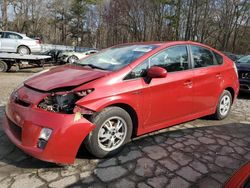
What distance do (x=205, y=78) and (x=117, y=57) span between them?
158cm

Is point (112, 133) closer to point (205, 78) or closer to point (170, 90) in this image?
point (170, 90)

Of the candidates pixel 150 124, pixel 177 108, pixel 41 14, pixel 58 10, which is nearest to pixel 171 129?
pixel 177 108

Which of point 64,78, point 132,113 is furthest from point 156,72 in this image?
point 64,78

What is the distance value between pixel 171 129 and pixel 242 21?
40630 millimetres

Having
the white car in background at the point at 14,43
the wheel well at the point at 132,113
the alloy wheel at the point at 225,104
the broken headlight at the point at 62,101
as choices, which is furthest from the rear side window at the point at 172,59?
the white car in background at the point at 14,43

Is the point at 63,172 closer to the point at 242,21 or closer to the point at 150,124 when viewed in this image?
the point at 150,124

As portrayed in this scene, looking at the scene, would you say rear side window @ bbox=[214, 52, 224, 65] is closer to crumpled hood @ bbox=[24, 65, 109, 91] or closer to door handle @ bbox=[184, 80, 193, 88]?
door handle @ bbox=[184, 80, 193, 88]

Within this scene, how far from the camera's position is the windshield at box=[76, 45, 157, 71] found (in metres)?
3.64

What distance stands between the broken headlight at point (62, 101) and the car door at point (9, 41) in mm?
13206

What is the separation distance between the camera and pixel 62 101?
296 centimetres

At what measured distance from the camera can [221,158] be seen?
11.5 feet

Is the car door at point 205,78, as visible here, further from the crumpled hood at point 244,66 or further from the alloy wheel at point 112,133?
the crumpled hood at point 244,66

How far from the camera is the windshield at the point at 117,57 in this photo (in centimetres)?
364

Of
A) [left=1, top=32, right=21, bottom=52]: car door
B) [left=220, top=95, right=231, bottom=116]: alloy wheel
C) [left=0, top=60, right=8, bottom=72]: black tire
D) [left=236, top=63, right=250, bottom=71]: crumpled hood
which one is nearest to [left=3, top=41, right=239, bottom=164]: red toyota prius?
[left=220, top=95, right=231, bottom=116]: alloy wheel
